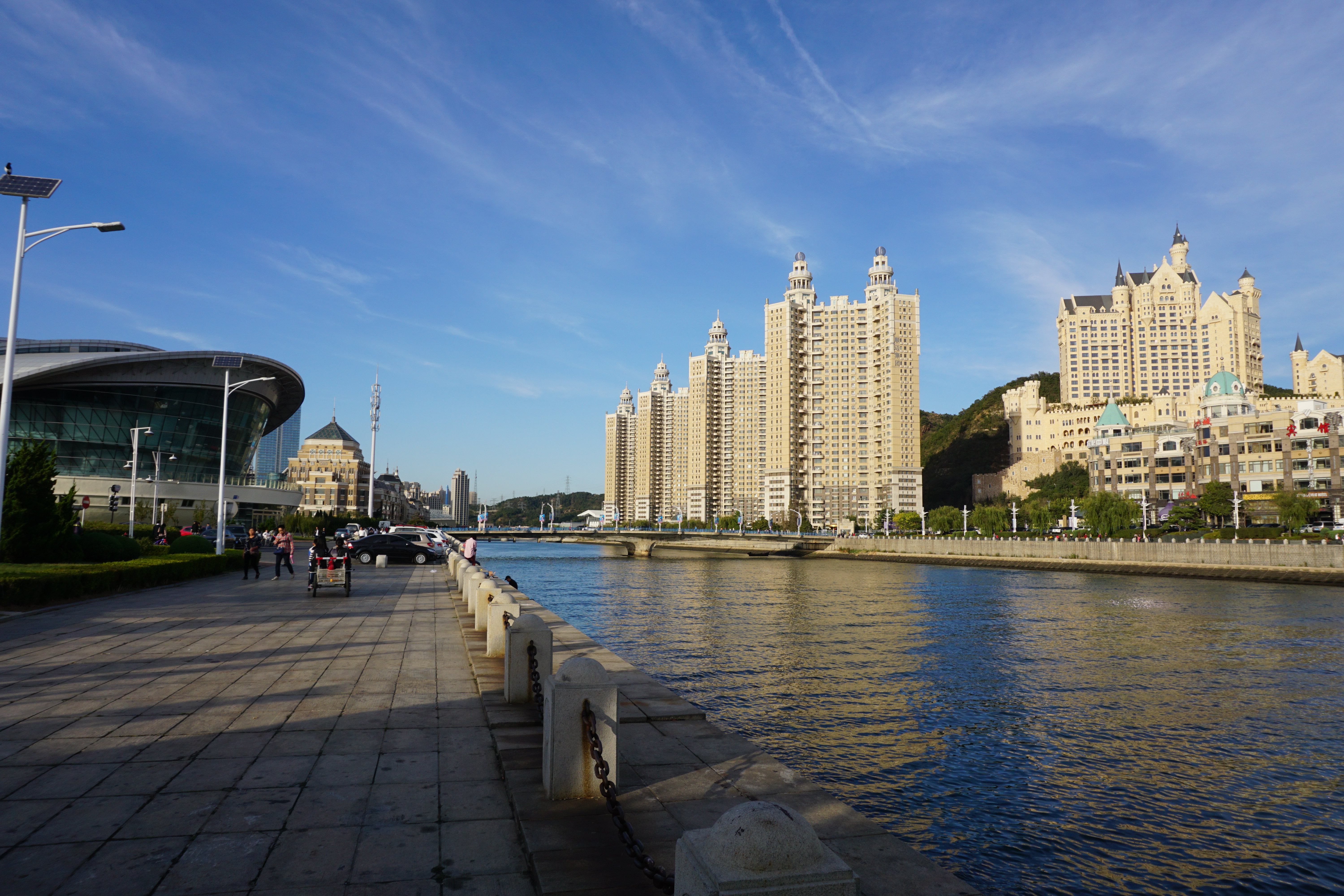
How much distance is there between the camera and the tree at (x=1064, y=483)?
419 feet

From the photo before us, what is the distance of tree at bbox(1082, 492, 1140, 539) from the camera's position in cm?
8344

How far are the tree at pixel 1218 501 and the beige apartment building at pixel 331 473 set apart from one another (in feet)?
452

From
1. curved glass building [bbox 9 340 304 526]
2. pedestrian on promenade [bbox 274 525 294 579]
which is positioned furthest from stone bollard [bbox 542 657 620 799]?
curved glass building [bbox 9 340 304 526]

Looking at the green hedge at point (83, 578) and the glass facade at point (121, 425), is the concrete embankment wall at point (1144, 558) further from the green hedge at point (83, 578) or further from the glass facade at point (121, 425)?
the glass facade at point (121, 425)

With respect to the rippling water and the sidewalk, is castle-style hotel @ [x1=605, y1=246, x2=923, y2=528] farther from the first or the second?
the sidewalk

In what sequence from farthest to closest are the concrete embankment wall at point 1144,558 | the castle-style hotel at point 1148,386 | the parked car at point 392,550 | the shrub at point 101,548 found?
1. the castle-style hotel at point 1148,386
2. the concrete embankment wall at point 1144,558
3. the parked car at point 392,550
4. the shrub at point 101,548

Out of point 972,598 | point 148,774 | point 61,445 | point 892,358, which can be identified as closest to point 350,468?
point 61,445

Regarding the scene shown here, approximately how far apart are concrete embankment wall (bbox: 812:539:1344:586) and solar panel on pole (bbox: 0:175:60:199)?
6429cm

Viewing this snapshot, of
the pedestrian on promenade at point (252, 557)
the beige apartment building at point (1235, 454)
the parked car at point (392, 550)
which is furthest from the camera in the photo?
the beige apartment building at point (1235, 454)

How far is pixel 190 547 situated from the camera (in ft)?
114

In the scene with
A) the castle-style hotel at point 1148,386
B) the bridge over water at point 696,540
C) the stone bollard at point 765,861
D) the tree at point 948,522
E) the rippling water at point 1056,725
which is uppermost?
the castle-style hotel at point 1148,386

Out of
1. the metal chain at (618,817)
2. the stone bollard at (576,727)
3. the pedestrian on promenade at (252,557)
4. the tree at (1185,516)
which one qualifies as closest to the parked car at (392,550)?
the pedestrian on promenade at (252,557)

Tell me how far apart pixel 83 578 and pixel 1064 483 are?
451 feet

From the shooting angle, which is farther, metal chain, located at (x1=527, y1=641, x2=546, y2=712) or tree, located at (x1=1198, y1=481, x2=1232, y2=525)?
tree, located at (x1=1198, y1=481, x2=1232, y2=525)
